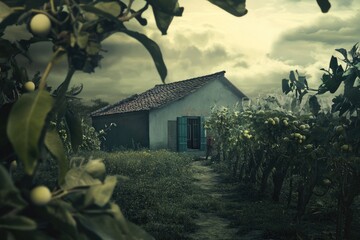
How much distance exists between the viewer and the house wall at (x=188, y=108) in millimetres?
19031

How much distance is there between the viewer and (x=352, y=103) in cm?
407

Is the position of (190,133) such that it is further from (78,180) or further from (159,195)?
(78,180)

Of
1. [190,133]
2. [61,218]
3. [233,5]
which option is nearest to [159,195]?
[233,5]

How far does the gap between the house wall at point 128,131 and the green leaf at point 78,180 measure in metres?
18.2

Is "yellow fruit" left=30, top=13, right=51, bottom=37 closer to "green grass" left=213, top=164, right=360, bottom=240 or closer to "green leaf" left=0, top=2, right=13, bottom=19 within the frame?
"green leaf" left=0, top=2, right=13, bottom=19

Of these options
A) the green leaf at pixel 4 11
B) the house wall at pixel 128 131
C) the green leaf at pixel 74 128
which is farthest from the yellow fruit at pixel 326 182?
the house wall at pixel 128 131

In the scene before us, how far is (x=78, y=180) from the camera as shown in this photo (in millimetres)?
804

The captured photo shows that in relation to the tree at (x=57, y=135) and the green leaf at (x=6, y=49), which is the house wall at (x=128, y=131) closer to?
the green leaf at (x=6, y=49)

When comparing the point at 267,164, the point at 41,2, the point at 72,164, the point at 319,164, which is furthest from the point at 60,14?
the point at 267,164

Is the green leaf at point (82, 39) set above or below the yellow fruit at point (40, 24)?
below

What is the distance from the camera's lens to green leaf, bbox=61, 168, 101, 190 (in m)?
0.80

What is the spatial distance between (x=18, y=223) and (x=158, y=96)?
21411 millimetres

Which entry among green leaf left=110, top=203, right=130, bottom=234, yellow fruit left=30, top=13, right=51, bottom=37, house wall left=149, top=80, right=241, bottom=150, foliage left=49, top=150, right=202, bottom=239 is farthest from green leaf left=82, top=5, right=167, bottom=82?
house wall left=149, top=80, right=241, bottom=150

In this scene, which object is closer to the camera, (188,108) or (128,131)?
(188,108)
